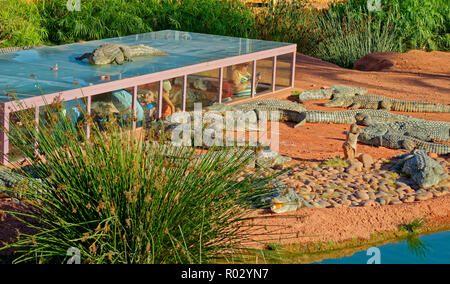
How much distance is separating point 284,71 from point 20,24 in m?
5.99

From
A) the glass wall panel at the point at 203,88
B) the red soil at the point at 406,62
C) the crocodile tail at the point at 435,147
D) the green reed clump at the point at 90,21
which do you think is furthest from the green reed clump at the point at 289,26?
the crocodile tail at the point at 435,147

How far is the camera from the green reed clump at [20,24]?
13.6m

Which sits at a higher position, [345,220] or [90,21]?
[90,21]

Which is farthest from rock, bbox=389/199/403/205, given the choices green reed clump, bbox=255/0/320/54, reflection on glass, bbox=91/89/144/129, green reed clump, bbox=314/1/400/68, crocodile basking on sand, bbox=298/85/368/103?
green reed clump, bbox=255/0/320/54

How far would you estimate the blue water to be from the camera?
5548 millimetres

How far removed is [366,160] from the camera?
7.73 m

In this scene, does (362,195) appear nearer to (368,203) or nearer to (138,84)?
(368,203)

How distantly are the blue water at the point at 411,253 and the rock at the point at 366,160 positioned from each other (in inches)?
67.5

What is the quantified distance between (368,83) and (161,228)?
31.0ft

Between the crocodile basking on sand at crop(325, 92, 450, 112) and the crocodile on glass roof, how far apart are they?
1.65 meters

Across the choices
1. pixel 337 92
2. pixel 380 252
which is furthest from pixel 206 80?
pixel 380 252

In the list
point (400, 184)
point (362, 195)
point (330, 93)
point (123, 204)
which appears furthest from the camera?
point (330, 93)

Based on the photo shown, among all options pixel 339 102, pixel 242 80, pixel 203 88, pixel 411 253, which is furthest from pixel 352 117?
pixel 411 253

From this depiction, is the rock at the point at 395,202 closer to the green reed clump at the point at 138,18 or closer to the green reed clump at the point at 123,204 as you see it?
the green reed clump at the point at 123,204
